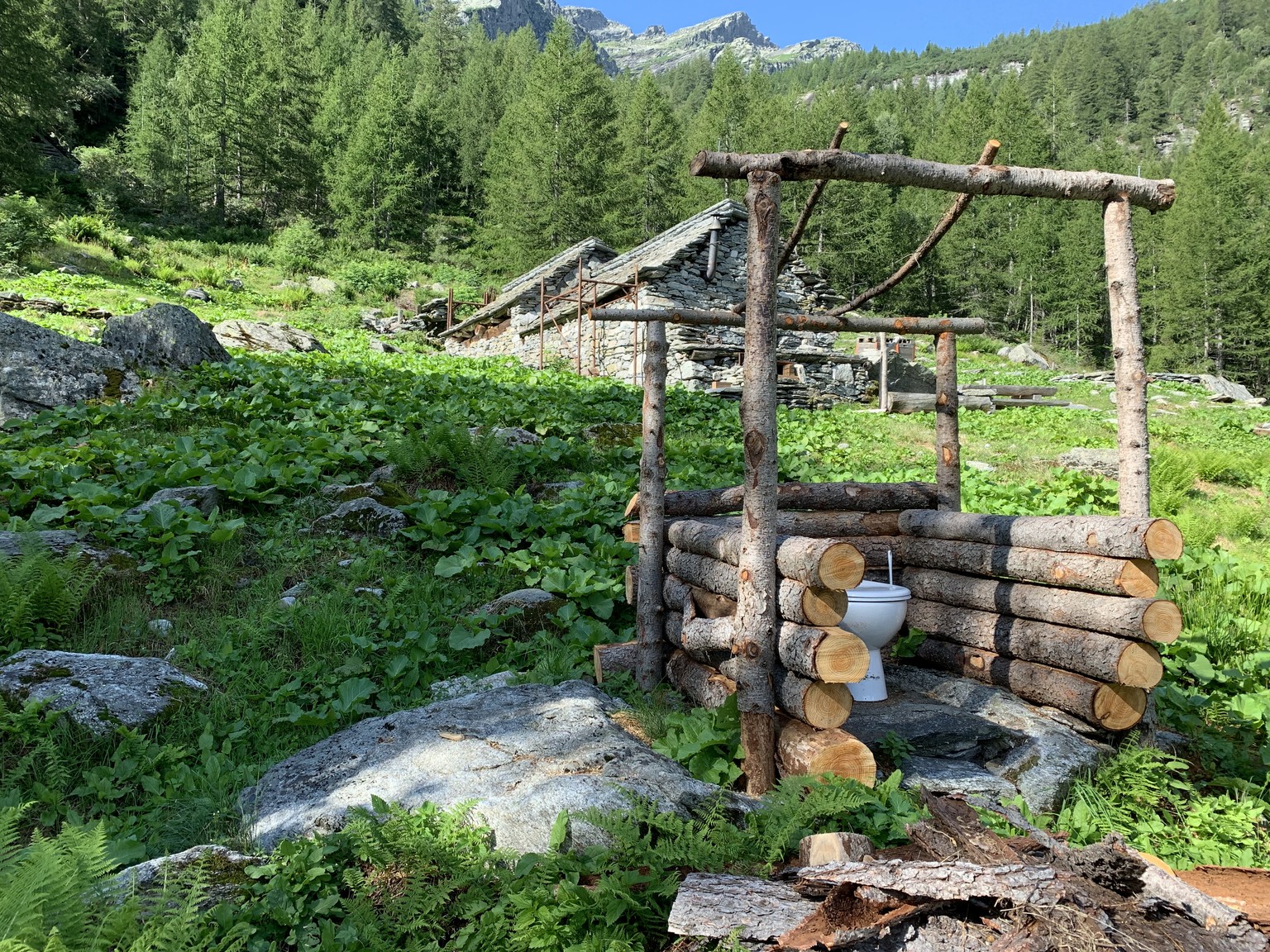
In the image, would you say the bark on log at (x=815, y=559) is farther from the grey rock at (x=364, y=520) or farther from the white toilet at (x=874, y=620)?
the grey rock at (x=364, y=520)

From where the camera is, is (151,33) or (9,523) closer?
(9,523)

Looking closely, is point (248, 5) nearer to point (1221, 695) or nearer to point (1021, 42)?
point (1221, 695)

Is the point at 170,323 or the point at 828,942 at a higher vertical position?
the point at 170,323

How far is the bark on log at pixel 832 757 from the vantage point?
3.11 metres

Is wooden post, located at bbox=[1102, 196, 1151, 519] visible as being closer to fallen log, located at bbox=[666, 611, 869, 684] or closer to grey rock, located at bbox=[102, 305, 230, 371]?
fallen log, located at bbox=[666, 611, 869, 684]

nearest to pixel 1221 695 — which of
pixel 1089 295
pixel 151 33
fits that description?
pixel 1089 295

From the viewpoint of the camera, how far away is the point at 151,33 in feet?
191

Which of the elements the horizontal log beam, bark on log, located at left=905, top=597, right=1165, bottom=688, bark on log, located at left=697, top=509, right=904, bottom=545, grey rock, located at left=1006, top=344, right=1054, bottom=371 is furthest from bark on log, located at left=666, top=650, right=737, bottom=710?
grey rock, located at left=1006, top=344, right=1054, bottom=371

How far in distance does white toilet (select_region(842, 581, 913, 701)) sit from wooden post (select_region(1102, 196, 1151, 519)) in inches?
49.7

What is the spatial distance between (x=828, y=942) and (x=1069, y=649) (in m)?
2.70

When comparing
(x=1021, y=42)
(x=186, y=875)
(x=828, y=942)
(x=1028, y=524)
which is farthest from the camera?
(x=1021, y=42)

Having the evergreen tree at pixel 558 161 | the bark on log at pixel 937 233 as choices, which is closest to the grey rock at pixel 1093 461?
the bark on log at pixel 937 233

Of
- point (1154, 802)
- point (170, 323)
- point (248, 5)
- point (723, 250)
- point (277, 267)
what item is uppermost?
point (248, 5)

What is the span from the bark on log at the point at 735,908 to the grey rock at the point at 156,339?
34.9ft
